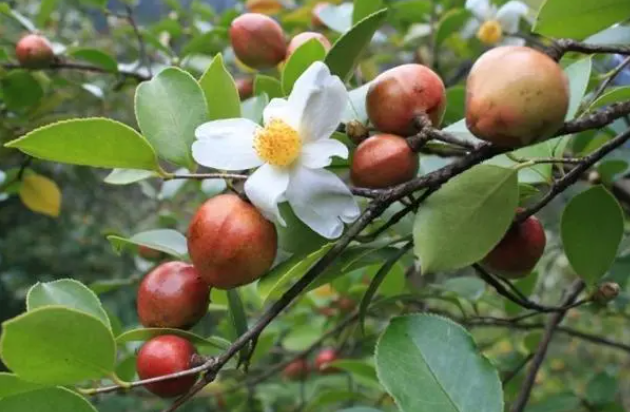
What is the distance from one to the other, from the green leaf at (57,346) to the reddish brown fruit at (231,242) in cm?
8

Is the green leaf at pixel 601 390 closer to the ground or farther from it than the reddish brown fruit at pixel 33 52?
closer to the ground

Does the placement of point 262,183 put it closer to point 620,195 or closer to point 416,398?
point 416,398

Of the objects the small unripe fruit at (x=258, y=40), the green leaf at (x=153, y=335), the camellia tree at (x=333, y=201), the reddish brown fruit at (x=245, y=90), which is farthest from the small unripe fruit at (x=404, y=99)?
the reddish brown fruit at (x=245, y=90)

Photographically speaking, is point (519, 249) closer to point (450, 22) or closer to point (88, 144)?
point (88, 144)

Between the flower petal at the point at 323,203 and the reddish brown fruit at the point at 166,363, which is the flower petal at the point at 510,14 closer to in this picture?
the flower petal at the point at 323,203

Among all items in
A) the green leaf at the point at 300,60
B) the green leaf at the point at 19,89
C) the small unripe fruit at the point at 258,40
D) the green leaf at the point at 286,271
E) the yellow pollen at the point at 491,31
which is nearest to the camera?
the green leaf at the point at 286,271

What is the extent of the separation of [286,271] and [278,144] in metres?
0.09

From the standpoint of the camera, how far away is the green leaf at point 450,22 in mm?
1235

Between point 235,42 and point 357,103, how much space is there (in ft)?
1.01

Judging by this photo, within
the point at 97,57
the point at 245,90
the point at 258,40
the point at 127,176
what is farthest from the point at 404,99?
the point at 97,57

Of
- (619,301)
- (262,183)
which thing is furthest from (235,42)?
(619,301)

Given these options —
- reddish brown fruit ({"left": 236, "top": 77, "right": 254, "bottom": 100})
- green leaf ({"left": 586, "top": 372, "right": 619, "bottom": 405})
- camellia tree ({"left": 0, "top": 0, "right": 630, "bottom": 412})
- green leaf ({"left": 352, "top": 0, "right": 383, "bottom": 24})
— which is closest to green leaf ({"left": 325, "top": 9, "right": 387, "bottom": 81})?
camellia tree ({"left": 0, "top": 0, "right": 630, "bottom": 412})

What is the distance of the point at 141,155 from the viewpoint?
1.84ft

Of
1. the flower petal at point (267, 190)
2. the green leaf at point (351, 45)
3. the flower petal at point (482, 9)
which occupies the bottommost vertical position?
the flower petal at point (482, 9)
